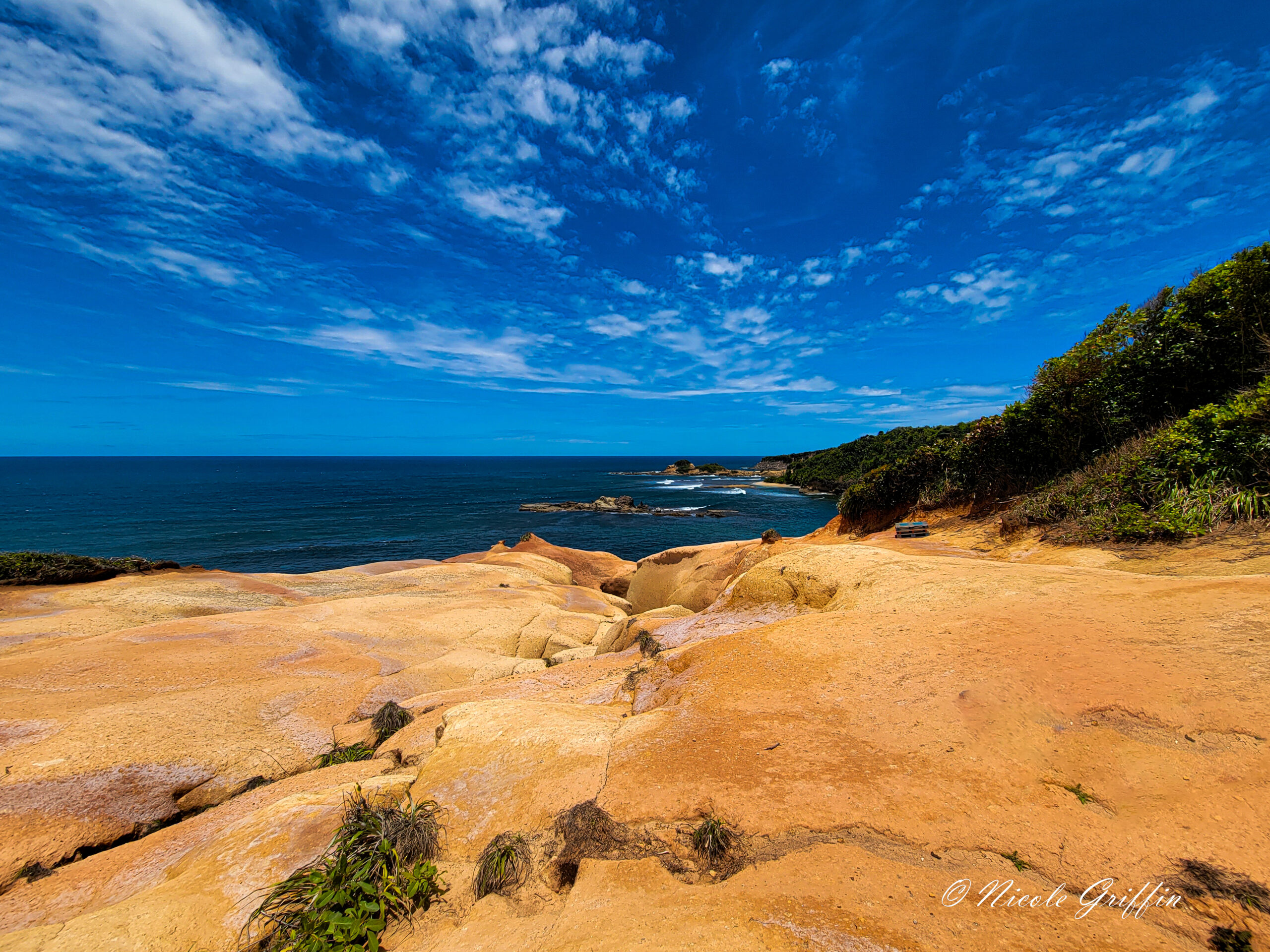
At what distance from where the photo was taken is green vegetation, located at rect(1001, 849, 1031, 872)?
3.47 meters

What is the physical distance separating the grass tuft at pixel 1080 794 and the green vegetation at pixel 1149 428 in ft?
29.2

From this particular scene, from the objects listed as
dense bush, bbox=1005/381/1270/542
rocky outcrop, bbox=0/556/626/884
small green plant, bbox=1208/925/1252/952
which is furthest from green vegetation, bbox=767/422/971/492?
small green plant, bbox=1208/925/1252/952

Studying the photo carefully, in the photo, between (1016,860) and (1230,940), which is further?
(1016,860)

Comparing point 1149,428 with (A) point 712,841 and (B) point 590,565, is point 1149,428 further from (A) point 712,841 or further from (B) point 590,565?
(B) point 590,565

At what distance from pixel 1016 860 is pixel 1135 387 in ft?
54.9

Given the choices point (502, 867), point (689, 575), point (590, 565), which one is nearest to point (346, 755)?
point (502, 867)

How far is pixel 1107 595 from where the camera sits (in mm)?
6711

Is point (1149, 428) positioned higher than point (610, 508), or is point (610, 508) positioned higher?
point (1149, 428)

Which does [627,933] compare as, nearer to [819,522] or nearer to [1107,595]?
[1107,595]

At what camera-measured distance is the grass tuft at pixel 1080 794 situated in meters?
3.95

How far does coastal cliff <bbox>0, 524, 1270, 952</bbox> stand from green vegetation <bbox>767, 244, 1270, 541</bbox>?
1649 mm

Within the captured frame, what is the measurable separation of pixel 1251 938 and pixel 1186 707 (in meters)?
2.40

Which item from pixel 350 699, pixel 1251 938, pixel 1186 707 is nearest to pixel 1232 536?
pixel 1186 707

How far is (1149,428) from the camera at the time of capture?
13.2m
